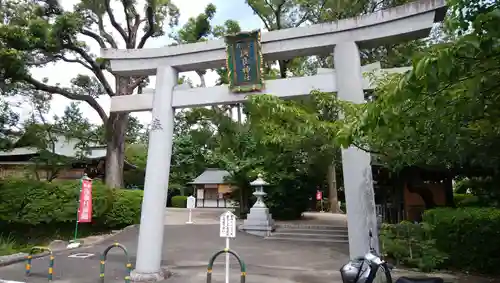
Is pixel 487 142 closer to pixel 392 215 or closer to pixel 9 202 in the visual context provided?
pixel 392 215

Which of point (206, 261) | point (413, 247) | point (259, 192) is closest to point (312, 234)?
point (259, 192)

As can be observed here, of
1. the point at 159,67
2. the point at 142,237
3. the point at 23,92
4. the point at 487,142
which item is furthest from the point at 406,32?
the point at 23,92

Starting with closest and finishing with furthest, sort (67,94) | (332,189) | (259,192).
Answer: (259,192), (67,94), (332,189)

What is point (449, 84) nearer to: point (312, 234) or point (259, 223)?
point (312, 234)

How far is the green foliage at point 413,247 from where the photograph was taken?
8.47 meters

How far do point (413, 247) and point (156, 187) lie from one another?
7167 millimetres

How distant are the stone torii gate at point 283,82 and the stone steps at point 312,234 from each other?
8.01 metres

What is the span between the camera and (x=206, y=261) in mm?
10016

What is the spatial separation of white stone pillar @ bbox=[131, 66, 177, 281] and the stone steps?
7.97 meters

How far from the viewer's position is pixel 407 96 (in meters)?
2.56

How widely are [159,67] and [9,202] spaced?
35.8 feet

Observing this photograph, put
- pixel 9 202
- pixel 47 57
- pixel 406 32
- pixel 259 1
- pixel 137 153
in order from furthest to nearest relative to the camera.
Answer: pixel 137 153 → pixel 259 1 → pixel 47 57 → pixel 9 202 → pixel 406 32

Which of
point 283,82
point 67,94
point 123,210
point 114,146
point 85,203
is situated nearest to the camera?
point 283,82

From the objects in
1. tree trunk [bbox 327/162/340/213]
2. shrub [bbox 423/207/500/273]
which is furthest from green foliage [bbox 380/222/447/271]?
tree trunk [bbox 327/162/340/213]
